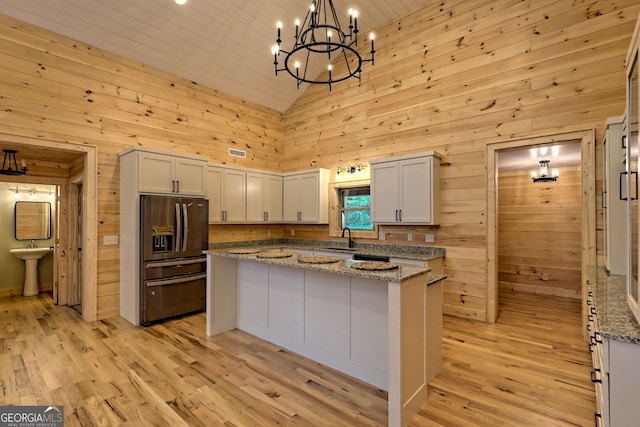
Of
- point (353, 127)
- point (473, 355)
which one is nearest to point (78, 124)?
point (353, 127)

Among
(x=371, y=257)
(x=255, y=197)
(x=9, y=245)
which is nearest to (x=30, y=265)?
(x=9, y=245)

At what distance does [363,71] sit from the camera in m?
5.44

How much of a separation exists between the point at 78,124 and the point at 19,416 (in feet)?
11.2

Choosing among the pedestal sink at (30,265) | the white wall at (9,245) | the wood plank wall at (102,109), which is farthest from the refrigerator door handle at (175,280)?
the pedestal sink at (30,265)

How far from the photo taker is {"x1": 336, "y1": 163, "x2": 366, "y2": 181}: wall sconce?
5.47 m

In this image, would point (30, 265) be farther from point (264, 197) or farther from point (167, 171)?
point (264, 197)

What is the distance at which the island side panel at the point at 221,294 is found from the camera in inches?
144

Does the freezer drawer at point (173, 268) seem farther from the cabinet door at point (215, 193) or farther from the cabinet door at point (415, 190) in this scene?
the cabinet door at point (415, 190)

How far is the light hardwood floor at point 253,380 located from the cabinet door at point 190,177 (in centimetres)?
186

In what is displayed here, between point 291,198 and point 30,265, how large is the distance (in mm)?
4706

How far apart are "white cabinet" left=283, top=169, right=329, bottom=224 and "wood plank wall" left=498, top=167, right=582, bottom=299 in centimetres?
356

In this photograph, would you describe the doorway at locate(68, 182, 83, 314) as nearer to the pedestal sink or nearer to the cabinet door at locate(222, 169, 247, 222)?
the pedestal sink

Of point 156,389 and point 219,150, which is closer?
point 156,389

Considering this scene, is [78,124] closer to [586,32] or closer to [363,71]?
[363,71]
